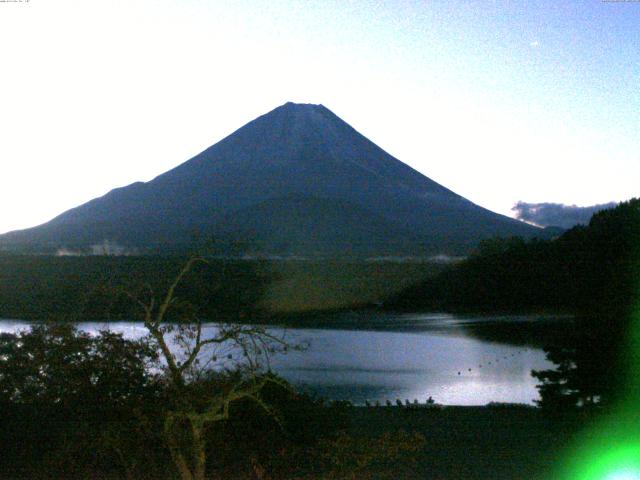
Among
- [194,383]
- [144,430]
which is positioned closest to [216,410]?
[194,383]

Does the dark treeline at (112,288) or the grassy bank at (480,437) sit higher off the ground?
the dark treeline at (112,288)

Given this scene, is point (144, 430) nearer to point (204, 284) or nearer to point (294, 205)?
point (204, 284)

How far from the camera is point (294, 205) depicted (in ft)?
159

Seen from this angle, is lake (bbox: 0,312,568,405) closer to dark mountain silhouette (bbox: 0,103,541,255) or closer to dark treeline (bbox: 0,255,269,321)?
dark treeline (bbox: 0,255,269,321)

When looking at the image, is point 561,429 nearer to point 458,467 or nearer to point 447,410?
point 458,467

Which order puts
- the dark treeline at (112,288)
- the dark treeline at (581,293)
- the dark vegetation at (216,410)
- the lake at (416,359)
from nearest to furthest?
the dark vegetation at (216,410), the dark treeline at (112,288), the dark treeline at (581,293), the lake at (416,359)

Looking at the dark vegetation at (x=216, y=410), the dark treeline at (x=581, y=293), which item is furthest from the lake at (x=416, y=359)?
the dark vegetation at (x=216, y=410)

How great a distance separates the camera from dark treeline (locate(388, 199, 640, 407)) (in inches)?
289

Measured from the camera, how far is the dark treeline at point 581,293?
7340 mm

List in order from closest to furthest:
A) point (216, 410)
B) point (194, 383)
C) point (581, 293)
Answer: point (216, 410) < point (194, 383) < point (581, 293)

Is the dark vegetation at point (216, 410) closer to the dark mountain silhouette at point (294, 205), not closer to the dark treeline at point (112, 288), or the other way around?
the dark treeline at point (112, 288)

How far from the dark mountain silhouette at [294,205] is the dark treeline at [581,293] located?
1104cm

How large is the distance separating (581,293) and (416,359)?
20.7 feet

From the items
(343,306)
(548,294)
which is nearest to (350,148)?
(343,306)
